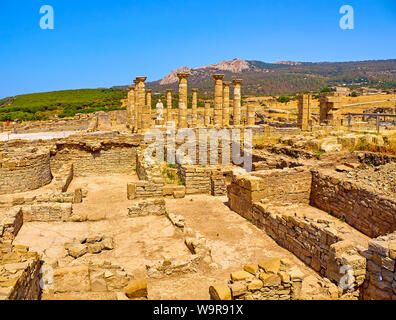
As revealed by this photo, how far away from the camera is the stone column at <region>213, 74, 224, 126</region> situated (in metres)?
22.6

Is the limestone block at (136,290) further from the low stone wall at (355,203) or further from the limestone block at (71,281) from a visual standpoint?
the low stone wall at (355,203)

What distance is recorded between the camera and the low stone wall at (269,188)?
32.4 feet

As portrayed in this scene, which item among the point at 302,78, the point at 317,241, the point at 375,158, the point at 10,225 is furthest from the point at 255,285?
the point at 302,78

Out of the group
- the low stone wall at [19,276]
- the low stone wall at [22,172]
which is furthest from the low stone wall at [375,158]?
the low stone wall at [22,172]

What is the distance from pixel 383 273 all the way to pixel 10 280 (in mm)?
5275

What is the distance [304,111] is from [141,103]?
1142 cm

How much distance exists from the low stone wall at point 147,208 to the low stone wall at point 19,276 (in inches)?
162

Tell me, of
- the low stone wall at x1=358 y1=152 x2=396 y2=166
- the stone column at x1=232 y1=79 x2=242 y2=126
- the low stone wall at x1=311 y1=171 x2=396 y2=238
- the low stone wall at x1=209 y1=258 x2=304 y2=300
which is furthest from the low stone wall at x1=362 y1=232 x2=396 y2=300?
the stone column at x1=232 y1=79 x2=242 y2=126

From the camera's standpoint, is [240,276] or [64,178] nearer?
[240,276]

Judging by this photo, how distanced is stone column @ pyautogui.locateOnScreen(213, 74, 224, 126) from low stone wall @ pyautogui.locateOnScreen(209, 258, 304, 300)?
1735 centimetres

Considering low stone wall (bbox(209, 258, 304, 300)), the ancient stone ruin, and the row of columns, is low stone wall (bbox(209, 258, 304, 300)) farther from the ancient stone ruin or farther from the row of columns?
the row of columns

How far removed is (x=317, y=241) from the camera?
23.5 feet

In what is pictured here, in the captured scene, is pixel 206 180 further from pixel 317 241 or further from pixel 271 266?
pixel 271 266

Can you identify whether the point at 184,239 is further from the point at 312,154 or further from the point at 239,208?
the point at 312,154
